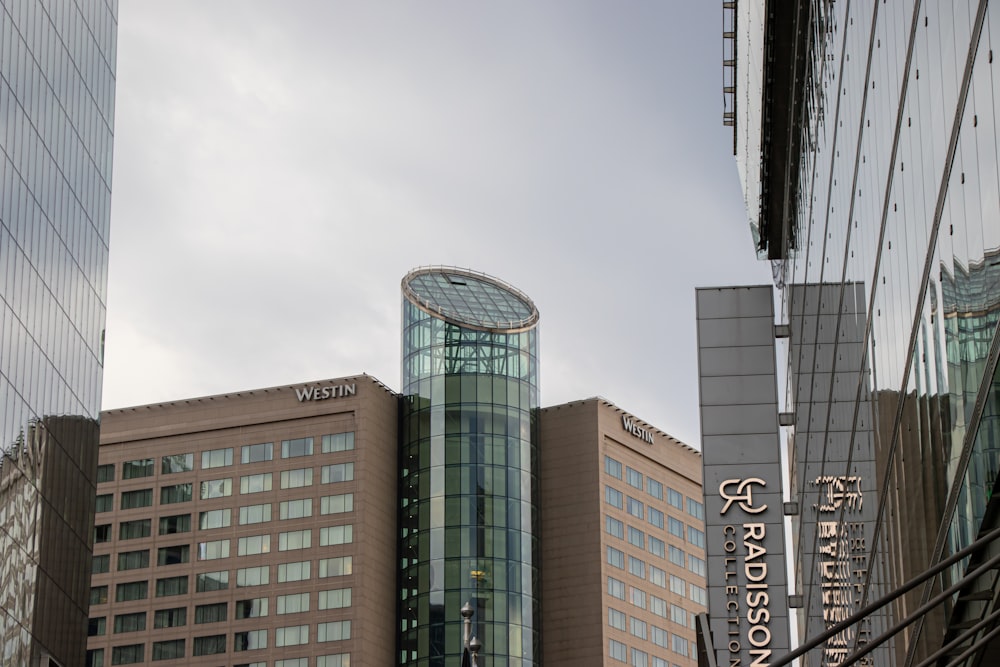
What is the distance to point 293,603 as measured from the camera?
154250 mm

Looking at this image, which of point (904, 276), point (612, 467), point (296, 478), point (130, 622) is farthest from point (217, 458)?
point (904, 276)

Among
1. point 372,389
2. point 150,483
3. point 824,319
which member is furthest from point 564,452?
point 824,319

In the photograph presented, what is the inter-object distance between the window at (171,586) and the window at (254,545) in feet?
18.7

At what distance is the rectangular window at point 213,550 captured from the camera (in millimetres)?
158750

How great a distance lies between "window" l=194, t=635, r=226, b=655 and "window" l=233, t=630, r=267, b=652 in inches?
50.2

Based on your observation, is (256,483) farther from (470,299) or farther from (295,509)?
(470,299)

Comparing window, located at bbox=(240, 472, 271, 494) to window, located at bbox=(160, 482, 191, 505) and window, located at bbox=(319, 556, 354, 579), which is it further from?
window, located at bbox=(319, 556, 354, 579)

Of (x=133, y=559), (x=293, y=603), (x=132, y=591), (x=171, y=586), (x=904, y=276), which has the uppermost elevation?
(x=133, y=559)

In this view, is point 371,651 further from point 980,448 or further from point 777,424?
point 980,448

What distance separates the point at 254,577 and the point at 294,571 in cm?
384

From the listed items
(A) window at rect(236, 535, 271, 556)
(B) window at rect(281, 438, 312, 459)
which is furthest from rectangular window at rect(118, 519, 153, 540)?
(B) window at rect(281, 438, 312, 459)

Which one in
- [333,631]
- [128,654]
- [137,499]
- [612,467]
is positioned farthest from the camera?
[612,467]

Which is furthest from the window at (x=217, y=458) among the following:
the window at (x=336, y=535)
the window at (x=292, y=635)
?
the window at (x=292, y=635)

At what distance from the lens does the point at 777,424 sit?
1850 inches
